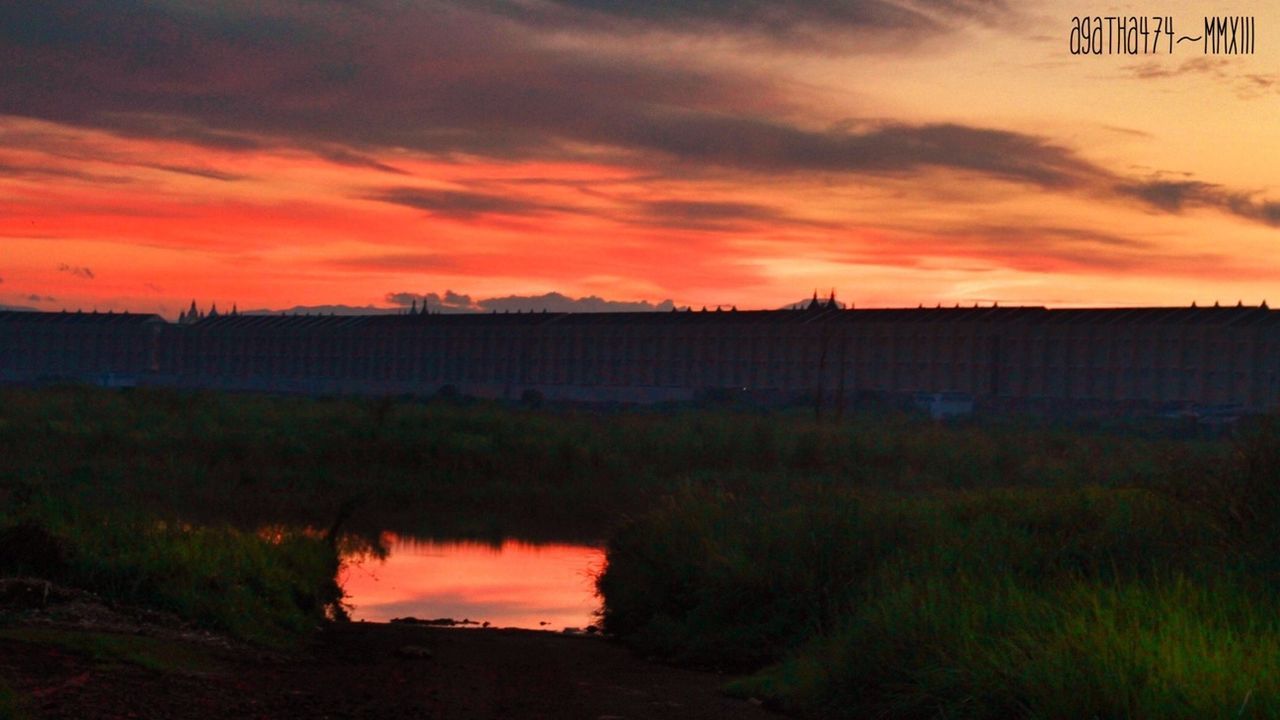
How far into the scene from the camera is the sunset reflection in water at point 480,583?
18.0 m

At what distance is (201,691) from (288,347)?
10831 centimetres

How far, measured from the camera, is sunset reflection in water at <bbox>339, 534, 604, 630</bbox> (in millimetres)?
17953

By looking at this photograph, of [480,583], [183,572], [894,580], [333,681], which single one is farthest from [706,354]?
[333,681]

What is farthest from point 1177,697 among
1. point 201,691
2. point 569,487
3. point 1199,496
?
point 569,487

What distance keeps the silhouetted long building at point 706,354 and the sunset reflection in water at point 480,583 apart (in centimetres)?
2962

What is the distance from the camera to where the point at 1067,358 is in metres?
78.7

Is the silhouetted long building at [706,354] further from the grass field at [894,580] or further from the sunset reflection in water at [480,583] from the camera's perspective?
the grass field at [894,580]

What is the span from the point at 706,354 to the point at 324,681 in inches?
3278

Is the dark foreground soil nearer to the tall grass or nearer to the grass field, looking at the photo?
the grass field

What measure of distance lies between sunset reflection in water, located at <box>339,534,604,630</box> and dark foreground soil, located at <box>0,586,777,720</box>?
4.41 meters

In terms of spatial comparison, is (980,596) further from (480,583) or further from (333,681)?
(480,583)

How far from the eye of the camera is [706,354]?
307 feet

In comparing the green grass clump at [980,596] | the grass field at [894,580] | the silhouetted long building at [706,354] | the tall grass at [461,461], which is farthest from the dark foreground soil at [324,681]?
the silhouetted long building at [706,354]

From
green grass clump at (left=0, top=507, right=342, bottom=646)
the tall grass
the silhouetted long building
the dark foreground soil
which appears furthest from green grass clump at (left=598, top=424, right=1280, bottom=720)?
the silhouetted long building
